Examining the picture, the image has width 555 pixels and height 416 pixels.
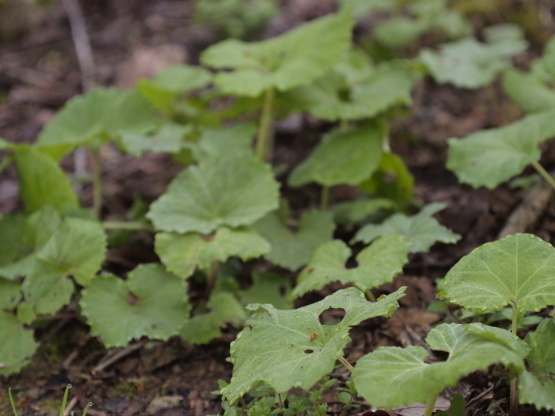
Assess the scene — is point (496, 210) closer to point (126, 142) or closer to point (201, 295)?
point (201, 295)

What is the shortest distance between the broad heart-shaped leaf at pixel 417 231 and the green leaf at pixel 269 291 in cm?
36

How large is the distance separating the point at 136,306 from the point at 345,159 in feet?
3.82

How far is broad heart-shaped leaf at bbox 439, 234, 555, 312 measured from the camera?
141 centimetres

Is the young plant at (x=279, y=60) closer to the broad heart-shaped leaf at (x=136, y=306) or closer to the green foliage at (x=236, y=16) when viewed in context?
the broad heart-shaped leaf at (x=136, y=306)

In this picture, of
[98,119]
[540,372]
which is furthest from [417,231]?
[98,119]

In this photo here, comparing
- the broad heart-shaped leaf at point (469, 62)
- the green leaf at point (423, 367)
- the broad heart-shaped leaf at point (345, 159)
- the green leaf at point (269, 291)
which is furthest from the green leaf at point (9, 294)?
the broad heart-shaped leaf at point (469, 62)

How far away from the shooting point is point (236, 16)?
13.4ft

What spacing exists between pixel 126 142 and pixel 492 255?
5.39 ft

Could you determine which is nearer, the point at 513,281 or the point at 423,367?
the point at 423,367

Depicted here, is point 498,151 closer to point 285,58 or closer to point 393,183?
point 393,183

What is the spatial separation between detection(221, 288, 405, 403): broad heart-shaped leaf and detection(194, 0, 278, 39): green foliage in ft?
9.60

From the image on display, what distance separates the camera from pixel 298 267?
7.45ft

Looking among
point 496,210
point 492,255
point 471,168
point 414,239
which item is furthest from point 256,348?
point 496,210

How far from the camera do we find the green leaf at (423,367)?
1.17 meters
